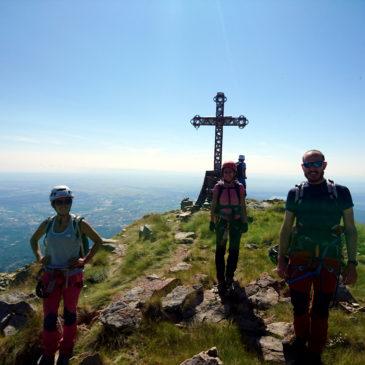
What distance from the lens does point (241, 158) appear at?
16.3 meters

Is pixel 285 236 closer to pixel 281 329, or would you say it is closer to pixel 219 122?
pixel 281 329

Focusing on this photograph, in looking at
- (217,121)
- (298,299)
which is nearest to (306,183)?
(298,299)

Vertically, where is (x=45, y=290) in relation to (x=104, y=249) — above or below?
above

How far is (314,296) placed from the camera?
15.5 ft

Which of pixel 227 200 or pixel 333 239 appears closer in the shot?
pixel 333 239

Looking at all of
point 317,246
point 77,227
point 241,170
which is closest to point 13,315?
point 77,227

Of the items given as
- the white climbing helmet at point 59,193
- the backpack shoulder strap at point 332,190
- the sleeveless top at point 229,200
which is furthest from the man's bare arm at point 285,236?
the white climbing helmet at point 59,193

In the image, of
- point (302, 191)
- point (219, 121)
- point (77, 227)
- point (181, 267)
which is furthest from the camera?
point (219, 121)

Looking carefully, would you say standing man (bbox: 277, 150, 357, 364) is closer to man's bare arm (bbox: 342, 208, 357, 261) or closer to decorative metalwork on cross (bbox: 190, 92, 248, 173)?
man's bare arm (bbox: 342, 208, 357, 261)

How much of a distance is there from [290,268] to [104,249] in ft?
37.2

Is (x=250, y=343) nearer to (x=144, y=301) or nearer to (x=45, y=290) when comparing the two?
(x=144, y=301)

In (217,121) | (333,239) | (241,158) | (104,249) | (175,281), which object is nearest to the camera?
(333,239)

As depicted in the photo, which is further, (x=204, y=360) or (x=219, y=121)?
(x=219, y=121)

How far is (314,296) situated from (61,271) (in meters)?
4.06
